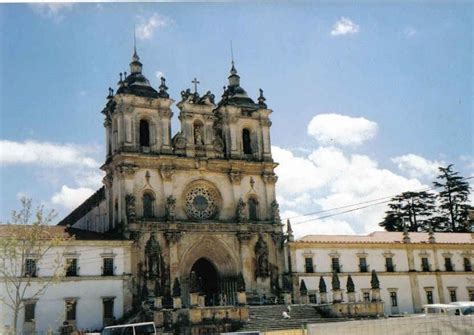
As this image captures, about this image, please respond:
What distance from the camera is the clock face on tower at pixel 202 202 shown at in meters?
46.2

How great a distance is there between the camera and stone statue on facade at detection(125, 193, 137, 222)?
42.4 metres

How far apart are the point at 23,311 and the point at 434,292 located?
114ft

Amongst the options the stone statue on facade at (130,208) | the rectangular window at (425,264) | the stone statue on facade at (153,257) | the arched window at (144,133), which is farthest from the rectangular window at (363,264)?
the arched window at (144,133)

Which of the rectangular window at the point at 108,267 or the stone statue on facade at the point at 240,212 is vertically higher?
the stone statue on facade at the point at 240,212

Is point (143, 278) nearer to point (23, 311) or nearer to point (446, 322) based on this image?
point (23, 311)

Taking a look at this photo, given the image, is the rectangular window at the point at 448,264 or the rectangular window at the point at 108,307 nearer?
the rectangular window at the point at 108,307

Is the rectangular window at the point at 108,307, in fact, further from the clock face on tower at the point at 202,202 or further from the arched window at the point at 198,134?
the arched window at the point at 198,134

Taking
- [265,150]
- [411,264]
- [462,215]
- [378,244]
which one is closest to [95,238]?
[265,150]

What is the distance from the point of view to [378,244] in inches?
2072

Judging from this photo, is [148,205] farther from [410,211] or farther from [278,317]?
[410,211]

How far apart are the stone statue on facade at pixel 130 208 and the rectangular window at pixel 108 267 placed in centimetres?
325

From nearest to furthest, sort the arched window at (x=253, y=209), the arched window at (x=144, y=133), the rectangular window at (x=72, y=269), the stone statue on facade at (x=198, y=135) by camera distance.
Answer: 1. the rectangular window at (x=72, y=269)
2. the arched window at (x=144, y=133)
3. the stone statue on facade at (x=198, y=135)
4. the arched window at (x=253, y=209)

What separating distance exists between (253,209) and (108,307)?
14.2 metres

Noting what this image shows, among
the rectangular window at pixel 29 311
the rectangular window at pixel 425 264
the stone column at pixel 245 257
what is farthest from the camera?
the rectangular window at pixel 425 264
